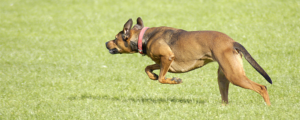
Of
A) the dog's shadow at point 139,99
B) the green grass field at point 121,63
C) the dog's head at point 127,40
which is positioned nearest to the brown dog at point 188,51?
the dog's head at point 127,40

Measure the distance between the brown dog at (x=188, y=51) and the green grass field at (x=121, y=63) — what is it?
578 millimetres

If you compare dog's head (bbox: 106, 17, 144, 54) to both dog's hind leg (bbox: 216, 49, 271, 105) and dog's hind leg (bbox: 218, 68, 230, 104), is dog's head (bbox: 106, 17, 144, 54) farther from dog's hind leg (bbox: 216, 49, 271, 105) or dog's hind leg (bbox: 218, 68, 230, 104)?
dog's hind leg (bbox: 216, 49, 271, 105)

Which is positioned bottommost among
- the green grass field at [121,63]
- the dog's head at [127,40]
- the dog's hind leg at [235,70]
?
the green grass field at [121,63]

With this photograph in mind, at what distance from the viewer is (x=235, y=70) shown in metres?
6.52

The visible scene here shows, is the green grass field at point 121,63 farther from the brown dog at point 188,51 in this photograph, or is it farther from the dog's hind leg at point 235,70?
the brown dog at point 188,51

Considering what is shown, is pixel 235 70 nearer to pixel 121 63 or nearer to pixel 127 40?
pixel 127 40

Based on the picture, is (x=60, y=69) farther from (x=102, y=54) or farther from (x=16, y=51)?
(x=16, y=51)

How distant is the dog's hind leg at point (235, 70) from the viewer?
6.51m

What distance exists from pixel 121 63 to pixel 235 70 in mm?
7283

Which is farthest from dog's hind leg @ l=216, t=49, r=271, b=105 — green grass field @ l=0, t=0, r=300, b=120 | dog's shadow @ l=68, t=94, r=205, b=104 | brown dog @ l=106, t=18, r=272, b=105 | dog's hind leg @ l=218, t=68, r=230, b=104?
dog's shadow @ l=68, t=94, r=205, b=104

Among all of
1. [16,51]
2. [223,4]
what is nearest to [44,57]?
[16,51]

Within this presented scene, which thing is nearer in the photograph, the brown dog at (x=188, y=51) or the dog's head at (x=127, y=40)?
the brown dog at (x=188, y=51)

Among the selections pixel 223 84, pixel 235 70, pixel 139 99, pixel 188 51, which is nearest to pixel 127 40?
pixel 139 99

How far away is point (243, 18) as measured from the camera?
18094 mm
